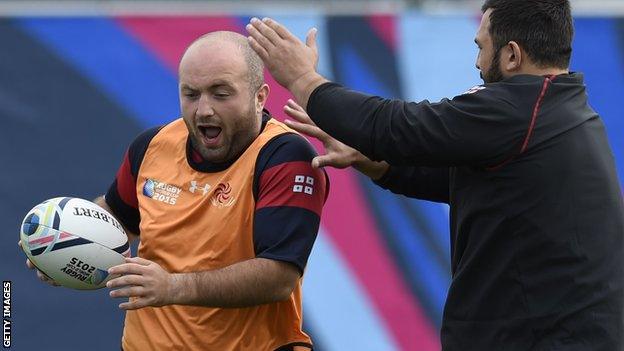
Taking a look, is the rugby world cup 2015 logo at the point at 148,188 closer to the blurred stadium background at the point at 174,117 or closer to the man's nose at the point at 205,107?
the man's nose at the point at 205,107

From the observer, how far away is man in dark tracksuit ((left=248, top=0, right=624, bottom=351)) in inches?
159

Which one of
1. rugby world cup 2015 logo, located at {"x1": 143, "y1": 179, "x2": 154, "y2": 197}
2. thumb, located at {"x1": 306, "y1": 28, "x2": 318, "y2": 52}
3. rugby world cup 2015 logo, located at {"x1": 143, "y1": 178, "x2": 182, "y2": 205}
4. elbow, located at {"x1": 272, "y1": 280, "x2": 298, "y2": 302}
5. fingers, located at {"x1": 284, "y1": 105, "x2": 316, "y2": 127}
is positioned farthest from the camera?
rugby world cup 2015 logo, located at {"x1": 143, "y1": 179, "x2": 154, "y2": 197}

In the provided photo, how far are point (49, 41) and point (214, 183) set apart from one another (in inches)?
118

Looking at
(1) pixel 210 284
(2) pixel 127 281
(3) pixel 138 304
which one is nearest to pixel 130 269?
(2) pixel 127 281

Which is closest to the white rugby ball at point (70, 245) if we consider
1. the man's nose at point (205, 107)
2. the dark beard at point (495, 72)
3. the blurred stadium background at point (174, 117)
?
the man's nose at point (205, 107)

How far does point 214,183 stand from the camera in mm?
4734

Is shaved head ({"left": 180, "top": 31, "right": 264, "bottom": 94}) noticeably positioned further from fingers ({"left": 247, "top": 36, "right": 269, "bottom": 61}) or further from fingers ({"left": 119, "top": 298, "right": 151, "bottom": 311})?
fingers ({"left": 119, "top": 298, "right": 151, "bottom": 311})

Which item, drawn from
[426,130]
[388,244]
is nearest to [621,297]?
[426,130]

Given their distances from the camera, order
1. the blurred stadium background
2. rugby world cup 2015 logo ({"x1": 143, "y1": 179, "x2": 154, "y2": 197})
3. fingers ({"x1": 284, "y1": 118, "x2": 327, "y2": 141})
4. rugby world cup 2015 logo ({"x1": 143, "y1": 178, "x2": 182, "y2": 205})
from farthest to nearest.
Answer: the blurred stadium background, rugby world cup 2015 logo ({"x1": 143, "y1": 179, "x2": 154, "y2": 197}), rugby world cup 2015 logo ({"x1": 143, "y1": 178, "x2": 182, "y2": 205}), fingers ({"x1": 284, "y1": 118, "x2": 327, "y2": 141})

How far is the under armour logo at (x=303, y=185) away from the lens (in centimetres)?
461

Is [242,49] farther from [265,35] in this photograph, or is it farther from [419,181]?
[419,181]

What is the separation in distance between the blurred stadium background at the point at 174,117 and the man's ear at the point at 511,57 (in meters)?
3.29

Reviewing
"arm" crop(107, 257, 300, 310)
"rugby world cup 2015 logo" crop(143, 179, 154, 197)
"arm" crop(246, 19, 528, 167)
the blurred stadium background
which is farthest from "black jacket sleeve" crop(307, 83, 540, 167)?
the blurred stadium background

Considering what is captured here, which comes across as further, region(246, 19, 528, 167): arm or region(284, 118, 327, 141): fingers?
region(284, 118, 327, 141): fingers
